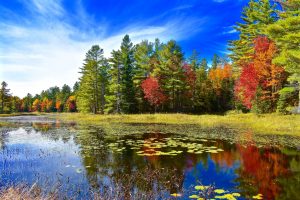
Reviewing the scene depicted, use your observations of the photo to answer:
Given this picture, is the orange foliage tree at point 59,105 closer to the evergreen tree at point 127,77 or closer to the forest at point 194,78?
the forest at point 194,78

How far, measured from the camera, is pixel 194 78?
2077 inches

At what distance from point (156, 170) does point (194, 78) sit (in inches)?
1737

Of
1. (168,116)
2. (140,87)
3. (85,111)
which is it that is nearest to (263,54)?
(168,116)

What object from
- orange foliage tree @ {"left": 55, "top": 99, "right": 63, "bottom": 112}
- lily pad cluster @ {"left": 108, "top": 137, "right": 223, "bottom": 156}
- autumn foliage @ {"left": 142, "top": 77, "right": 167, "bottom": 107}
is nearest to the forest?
autumn foliage @ {"left": 142, "top": 77, "right": 167, "bottom": 107}

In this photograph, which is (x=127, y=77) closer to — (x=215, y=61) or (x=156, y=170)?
(x=156, y=170)

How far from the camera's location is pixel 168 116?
3866 cm

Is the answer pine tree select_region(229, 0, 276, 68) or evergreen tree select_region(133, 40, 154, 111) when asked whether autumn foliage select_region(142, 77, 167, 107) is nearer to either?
evergreen tree select_region(133, 40, 154, 111)

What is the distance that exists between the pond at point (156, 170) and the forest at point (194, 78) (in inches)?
631

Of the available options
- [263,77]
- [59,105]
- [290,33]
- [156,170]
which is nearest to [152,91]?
[263,77]

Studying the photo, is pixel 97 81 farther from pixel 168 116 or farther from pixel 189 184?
pixel 189 184

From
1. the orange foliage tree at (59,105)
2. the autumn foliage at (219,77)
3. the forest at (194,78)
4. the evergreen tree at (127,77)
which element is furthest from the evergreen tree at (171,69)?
the orange foliage tree at (59,105)

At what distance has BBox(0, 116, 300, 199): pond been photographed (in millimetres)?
7750

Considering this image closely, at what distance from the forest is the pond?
16019mm

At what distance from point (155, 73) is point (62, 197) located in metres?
42.3
